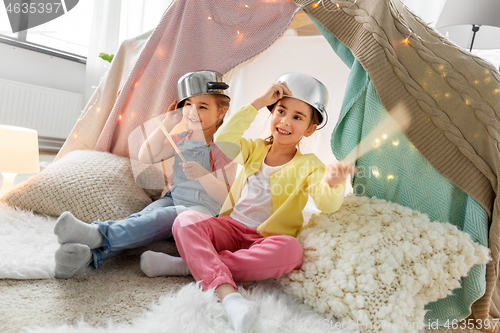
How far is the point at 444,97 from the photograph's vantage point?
74 centimetres

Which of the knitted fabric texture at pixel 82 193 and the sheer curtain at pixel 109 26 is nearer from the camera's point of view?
the knitted fabric texture at pixel 82 193

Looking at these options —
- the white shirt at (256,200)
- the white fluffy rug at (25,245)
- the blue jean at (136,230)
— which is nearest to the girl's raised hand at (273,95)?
the white shirt at (256,200)

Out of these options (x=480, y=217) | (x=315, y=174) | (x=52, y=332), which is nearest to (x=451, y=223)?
(x=480, y=217)

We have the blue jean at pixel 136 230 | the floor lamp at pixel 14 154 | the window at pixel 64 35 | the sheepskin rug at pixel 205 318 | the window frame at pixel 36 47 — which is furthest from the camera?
the window at pixel 64 35

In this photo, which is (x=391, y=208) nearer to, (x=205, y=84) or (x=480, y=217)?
(x=480, y=217)

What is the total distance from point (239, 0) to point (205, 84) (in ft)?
1.46

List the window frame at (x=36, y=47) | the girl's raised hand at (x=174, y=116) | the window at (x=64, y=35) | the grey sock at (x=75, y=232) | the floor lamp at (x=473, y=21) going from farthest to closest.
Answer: the window at (x=64, y=35) < the window frame at (x=36, y=47) < the floor lamp at (x=473, y=21) < the girl's raised hand at (x=174, y=116) < the grey sock at (x=75, y=232)

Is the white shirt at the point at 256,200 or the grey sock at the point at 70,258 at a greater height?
the white shirt at the point at 256,200

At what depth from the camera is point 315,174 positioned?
771 millimetres

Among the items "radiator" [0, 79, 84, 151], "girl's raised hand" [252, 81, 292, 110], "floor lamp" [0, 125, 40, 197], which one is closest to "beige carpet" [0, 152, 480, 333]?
"girl's raised hand" [252, 81, 292, 110]

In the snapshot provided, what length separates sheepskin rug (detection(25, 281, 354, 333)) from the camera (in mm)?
498

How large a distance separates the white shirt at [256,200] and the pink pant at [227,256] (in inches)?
2.6

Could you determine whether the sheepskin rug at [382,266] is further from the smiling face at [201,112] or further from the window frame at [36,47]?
the window frame at [36,47]

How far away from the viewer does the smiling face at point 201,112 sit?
0.78 meters
